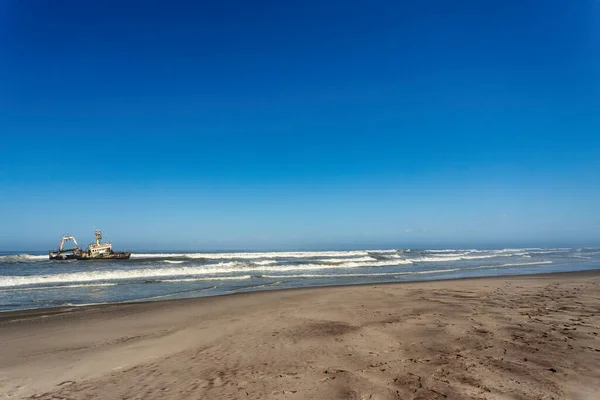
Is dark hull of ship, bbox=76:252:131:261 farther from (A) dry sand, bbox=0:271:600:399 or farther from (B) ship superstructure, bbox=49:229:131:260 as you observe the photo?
(A) dry sand, bbox=0:271:600:399

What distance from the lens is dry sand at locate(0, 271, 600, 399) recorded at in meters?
4.69

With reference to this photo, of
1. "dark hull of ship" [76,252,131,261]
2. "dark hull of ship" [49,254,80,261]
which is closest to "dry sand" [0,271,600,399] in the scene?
"dark hull of ship" [76,252,131,261]

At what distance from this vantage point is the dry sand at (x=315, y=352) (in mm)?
4691

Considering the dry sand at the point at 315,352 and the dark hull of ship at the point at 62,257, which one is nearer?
the dry sand at the point at 315,352

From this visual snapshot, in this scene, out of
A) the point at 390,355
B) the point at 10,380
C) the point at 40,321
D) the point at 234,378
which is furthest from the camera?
the point at 40,321

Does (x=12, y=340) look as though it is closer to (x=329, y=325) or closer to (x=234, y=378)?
(x=234, y=378)

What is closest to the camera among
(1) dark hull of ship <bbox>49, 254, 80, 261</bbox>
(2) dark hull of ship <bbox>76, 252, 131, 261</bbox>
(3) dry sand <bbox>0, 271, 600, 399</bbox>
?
(3) dry sand <bbox>0, 271, 600, 399</bbox>

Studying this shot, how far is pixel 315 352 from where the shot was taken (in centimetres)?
621

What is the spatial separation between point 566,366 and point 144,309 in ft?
37.1

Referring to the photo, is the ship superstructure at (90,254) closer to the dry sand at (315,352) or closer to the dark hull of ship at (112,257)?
the dark hull of ship at (112,257)

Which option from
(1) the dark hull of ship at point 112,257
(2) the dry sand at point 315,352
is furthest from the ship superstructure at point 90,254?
(2) the dry sand at point 315,352

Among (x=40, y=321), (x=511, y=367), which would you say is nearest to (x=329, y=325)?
(x=511, y=367)

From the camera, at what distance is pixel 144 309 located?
38.3ft

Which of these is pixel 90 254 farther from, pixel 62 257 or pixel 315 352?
pixel 315 352
